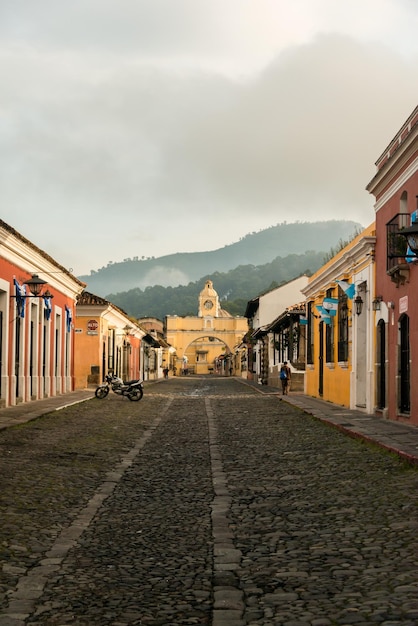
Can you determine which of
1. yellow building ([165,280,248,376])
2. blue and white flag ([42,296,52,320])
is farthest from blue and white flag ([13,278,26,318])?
yellow building ([165,280,248,376])

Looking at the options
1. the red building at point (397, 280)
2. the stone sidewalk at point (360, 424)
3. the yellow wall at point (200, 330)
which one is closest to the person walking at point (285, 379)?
the stone sidewalk at point (360, 424)

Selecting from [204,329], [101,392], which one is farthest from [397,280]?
[204,329]

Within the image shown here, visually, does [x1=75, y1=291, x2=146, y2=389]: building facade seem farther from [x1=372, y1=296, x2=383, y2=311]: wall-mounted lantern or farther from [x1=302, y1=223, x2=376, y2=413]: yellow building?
[x1=372, y1=296, x2=383, y2=311]: wall-mounted lantern

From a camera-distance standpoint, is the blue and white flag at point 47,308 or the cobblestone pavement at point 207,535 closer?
the cobblestone pavement at point 207,535

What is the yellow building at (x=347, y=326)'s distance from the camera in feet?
59.4

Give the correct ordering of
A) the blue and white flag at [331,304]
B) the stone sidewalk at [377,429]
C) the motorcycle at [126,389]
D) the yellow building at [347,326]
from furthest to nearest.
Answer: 1. the motorcycle at [126,389]
2. the blue and white flag at [331,304]
3. the yellow building at [347,326]
4. the stone sidewalk at [377,429]

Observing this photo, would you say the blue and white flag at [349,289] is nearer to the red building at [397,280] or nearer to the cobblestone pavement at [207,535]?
the red building at [397,280]

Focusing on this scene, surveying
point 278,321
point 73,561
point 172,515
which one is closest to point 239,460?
point 172,515

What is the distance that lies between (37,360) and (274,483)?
1665 centimetres

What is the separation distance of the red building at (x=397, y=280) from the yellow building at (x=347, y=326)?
2.07ft

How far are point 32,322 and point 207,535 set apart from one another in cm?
1837

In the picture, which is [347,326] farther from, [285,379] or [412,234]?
[412,234]

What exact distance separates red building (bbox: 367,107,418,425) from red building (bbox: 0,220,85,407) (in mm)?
8107

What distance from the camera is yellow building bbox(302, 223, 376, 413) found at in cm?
1809
